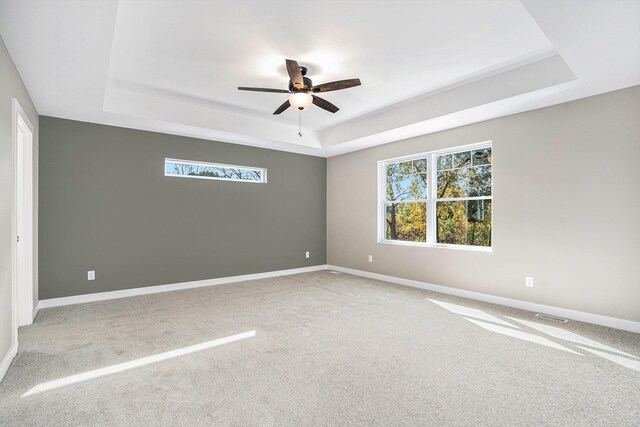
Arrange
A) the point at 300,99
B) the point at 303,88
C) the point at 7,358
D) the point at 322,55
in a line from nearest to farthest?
the point at 7,358 → the point at 322,55 → the point at 303,88 → the point at 300,99

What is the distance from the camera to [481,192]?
4.49 metres

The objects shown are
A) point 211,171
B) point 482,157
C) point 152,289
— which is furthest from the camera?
point 211,171

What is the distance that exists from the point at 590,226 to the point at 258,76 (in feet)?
12.9

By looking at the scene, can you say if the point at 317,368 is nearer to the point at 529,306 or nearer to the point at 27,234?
the point at 529,306

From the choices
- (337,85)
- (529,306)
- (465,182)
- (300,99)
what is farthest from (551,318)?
(300,99)

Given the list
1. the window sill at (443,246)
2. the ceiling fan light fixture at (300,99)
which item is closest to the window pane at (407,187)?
the window sill at (443,246)

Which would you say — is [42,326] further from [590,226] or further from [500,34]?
[590,226]

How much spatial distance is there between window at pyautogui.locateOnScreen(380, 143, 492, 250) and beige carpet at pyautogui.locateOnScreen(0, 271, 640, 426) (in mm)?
1221

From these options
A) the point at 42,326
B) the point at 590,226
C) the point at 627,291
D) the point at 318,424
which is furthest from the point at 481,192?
the point at 42,326

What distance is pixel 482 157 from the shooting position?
449 centimetres

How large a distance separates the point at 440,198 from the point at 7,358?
5075 mm

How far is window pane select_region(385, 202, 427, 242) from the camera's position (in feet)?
17.4

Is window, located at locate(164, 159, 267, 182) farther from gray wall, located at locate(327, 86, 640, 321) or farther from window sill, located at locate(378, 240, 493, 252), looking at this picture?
gray wall, located at locate(327, 86, 640, 321)

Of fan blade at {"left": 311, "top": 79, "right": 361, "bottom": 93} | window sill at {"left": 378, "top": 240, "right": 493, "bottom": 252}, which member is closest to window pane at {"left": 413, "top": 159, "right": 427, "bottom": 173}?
window sill at {"left": 378, "top": 240, "right": 493, "bottom": 252}
